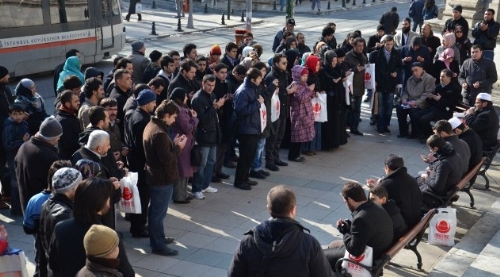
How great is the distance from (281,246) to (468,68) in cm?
999

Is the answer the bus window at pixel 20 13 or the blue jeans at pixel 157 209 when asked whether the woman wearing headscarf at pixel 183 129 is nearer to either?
the blue jeans at pixel 157 209

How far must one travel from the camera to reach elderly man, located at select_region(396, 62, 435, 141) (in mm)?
13492

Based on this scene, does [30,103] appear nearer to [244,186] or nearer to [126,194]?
[126,194]


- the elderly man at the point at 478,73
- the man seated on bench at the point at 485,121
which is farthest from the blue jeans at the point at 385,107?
the man seated on bench at the point at 485,121

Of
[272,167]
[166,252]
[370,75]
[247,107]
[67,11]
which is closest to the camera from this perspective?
[166,252]

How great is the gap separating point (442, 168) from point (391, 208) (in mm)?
1876

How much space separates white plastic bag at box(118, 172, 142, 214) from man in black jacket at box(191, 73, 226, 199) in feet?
7.22

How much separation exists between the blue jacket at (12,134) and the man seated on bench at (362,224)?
451 centimetres

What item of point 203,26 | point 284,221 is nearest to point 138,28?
point 203,26

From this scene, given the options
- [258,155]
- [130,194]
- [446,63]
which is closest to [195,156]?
[258,155]

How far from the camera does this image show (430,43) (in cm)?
1568

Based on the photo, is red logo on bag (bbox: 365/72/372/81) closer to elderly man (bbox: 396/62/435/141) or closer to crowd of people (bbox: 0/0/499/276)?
crowd of people (bbox: 0/0/499/276)

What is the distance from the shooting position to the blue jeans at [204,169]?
10.3 m

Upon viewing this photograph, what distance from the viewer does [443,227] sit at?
351 inches
